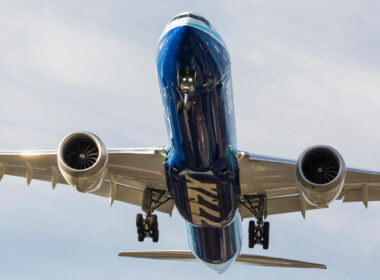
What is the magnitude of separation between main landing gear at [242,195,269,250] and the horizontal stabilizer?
1379 mm

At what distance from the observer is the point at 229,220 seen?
18.8m

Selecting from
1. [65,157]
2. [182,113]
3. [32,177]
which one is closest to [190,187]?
[182,113]

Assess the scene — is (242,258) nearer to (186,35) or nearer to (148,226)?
(148,226)

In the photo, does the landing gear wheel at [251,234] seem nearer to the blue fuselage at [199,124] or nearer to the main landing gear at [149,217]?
the blue fuselage at [199,124]

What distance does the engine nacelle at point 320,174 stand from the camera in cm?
1627

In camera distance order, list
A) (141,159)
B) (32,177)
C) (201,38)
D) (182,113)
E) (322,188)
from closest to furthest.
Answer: (201,38), (182,113), (322,188), (141,159), (32,177)

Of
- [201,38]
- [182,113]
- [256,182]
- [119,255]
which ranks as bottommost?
[119,255]

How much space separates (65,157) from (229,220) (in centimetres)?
584

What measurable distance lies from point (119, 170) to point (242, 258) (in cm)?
702

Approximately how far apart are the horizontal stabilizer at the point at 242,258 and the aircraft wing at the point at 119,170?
2.02m

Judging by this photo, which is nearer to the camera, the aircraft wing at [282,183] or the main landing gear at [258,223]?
the aircraft wing at [282,183]

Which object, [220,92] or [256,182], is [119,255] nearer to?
[256,182]

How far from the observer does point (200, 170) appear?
16.2m

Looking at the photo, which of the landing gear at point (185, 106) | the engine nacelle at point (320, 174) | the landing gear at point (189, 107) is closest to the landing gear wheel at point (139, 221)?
the engine nacelle at point (320, 174)
